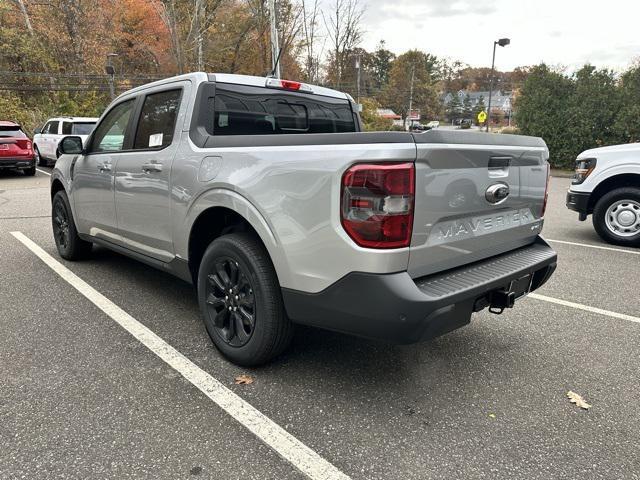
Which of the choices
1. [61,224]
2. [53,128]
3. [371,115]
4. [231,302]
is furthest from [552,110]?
[231,302]

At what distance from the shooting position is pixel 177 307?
3.97 meters

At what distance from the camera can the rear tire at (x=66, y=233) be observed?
16.8 ft

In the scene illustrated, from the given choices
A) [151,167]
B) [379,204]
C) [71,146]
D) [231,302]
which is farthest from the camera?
[71,146]

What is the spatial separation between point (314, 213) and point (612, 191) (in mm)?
5782

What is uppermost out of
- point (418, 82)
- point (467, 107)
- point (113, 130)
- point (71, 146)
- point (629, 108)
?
point (418, 82)

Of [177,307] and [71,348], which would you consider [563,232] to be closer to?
[177,307]

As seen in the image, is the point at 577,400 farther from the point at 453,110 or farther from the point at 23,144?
the point at 453,110

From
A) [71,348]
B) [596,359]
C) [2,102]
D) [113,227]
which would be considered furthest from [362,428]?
[2,102]

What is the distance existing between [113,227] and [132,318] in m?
0.93

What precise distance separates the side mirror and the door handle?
151 centimetres

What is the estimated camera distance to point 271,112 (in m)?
3.54

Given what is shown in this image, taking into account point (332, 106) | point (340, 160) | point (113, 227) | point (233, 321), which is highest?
point (332, 106)

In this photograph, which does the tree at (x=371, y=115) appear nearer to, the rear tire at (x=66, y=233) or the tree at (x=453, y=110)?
the rear tire at (x=66, y=233)

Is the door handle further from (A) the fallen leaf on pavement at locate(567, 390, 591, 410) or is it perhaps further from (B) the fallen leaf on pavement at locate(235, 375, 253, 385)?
(A) the fallen leaf on pavement at locate(567, 390, 591, 410)
